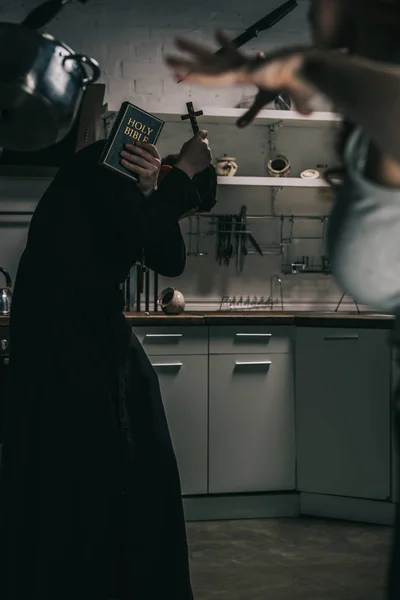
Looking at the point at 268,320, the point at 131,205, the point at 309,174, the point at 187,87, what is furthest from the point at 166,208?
the point at 187,87

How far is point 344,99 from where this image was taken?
0.61m

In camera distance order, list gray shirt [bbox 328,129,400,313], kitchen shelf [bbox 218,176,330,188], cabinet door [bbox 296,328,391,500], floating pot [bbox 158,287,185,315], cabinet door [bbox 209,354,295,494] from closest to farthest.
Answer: gray shirt [bbox 328,129,400,313] < cabinet door [bbox 296,328,391,500] < cabinet door [bbox 209,354,295,494] < floating pot [bbox 158,287,185,315] < kitchen shelf [bbox 218,176,330,188]

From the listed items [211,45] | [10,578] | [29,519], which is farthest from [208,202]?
[211,45]

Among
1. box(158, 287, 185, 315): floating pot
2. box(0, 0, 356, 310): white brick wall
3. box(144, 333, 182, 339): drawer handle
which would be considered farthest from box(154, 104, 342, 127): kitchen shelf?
box(144, 333, 182, 339): drawer handle

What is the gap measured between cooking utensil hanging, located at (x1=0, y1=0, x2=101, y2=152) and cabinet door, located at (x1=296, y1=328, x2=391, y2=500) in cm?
253

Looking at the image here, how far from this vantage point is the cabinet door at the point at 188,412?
3.61m

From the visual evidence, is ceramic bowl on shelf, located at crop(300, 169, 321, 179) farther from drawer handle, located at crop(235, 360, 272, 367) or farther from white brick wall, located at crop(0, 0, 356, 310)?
drawer handle, located at crop(235, 360, 272, 367)

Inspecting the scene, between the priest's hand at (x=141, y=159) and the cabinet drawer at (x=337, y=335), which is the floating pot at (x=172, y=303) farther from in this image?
the priest's hand at (x=141, y=159)

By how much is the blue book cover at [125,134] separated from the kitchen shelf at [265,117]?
2382 mm

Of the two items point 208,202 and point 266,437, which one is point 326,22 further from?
point 266,437

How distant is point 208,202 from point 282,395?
1769mm

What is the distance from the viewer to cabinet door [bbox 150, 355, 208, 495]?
361cm

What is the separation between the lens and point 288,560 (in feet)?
10.0

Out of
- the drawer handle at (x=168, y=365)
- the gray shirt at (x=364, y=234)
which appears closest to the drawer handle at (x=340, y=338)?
the drawer handle at (x=168, y=365)
